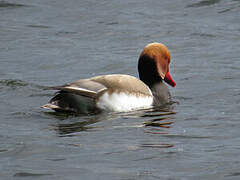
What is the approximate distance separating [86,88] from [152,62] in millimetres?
1512

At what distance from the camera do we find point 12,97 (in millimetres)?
10969

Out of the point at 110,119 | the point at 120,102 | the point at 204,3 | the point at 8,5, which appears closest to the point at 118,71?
the point at 120,102

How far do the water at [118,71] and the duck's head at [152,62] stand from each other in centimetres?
55

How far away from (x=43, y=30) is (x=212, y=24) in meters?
4.31

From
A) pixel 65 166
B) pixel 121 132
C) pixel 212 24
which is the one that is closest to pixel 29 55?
pixel 212 24

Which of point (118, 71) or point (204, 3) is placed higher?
point (204, 3)

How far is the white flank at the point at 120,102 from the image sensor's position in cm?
961

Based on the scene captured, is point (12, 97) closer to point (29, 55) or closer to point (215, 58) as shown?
point (29, 55)

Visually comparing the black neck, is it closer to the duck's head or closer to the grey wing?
the duck's head

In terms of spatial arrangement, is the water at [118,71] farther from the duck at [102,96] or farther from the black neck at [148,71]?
the black neck at [148,71]

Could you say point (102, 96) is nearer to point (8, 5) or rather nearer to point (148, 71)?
point (148, 71)

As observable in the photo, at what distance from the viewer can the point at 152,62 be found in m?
10.6

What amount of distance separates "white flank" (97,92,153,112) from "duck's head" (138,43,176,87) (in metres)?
0.78

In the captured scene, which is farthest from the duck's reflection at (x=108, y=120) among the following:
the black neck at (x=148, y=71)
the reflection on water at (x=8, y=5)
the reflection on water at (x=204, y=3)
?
the reflection on water at (x=8, y=5)
